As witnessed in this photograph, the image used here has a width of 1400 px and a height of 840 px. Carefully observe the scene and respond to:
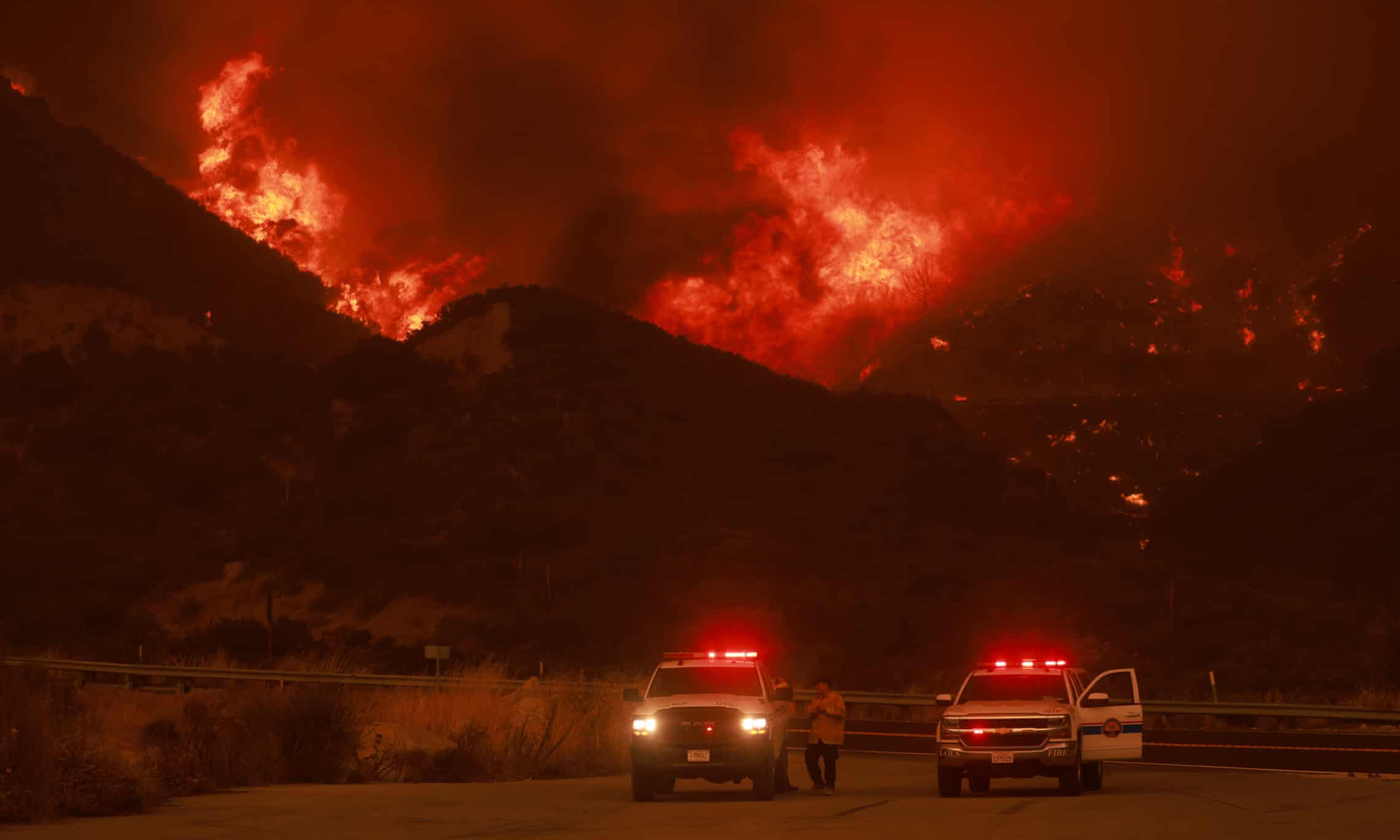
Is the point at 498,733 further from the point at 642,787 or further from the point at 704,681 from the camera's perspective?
the point at 642,787

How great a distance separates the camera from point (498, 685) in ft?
106

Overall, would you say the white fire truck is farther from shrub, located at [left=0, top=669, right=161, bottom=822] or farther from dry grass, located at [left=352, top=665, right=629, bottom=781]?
shrub, located at [left=0, top=669, right=161, bottom=822]

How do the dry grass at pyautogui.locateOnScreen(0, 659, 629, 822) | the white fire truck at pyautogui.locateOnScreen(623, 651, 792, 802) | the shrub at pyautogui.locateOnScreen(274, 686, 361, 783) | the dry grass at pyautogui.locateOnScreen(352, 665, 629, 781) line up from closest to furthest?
the dry grass at pyautogui.locateOnScreen(0, 659, 629, 822)
the white fire truck at pyautogui.locateOnScreen(623, 651, 792, 802)
the shrub at pyautogui.locateOnScreen(274, 686, 361, 783)
the dry grass at pyautogui.locateOnScreen(352, 665, 629, 781)

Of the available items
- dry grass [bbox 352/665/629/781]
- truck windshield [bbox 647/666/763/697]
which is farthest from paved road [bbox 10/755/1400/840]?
truck windshield [bbox 647/666/763/697]

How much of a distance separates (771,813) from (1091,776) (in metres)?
6.08

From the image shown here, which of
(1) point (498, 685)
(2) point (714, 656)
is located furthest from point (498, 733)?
(2) point (714, 656)

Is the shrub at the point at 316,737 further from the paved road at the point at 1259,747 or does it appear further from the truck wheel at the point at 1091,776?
the paved road at the point at 1259,747

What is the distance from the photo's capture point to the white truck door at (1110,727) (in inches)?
971

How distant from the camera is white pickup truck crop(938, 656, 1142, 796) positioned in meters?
23.4

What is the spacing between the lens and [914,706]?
146 ft

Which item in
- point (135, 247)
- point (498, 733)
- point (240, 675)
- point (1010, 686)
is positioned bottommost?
point (498, 733)

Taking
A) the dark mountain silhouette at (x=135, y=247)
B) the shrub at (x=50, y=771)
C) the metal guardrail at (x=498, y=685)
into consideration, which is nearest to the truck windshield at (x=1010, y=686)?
the metal guardrail at (x=498, y=685)

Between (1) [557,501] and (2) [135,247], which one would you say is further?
(2) [135,247]

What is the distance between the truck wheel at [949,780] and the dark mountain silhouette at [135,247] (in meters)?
101
